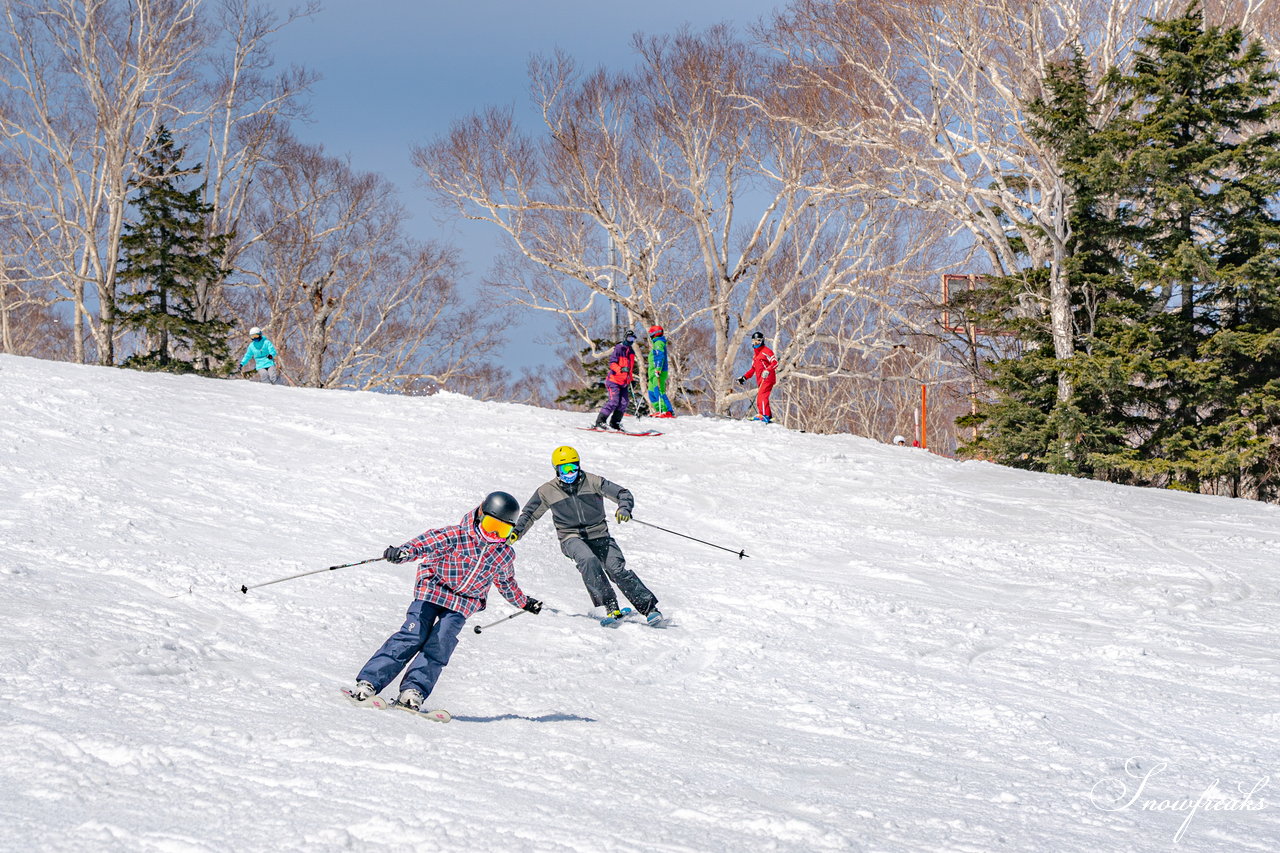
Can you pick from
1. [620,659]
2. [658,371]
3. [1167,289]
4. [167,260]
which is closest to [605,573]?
[620,659]

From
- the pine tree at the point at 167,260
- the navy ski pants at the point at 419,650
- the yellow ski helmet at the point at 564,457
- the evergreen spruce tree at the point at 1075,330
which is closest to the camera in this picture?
the navy ski pants at the point at 419,650

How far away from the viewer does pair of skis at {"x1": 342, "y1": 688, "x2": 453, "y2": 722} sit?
5705 millimetres

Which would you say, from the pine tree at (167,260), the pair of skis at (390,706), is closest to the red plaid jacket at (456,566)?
the pair of skis at (390,706)

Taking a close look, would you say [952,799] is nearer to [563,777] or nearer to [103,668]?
[563,777]

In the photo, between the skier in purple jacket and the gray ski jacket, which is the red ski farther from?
the skier in purple jacket

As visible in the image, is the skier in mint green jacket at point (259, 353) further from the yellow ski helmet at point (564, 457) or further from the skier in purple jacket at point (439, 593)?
the skier in purple jacket at point (439, 593)

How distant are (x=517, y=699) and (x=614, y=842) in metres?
2.65

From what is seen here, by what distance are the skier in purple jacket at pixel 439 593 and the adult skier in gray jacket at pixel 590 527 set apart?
8.09 feet

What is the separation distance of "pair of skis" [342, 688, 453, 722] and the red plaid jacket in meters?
0.60

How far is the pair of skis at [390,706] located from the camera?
5705 mm

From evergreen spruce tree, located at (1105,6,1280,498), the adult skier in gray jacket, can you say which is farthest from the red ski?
the adult skier in gray jacket

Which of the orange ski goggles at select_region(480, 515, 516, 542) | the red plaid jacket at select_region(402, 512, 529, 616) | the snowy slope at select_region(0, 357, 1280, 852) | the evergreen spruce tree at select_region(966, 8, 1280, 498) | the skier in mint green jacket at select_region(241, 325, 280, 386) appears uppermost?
the evergreen spruce tree at select_region(966, 8, 1280, 498)

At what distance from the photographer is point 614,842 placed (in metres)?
3.90

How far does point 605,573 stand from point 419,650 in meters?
3.30
